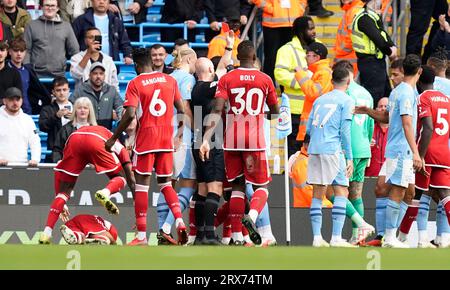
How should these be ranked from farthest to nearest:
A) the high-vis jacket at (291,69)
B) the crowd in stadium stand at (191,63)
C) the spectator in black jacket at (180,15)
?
the spectator in black jacket at (180,15) → the high-vis jacket at (291,69) → the crowd in stadium stand at (191,63)

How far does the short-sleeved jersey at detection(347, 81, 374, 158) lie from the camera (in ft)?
63.9

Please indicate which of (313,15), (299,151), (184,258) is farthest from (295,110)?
(184,258)

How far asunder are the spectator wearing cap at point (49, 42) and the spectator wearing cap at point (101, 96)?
141 centimetres

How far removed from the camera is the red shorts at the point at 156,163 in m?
17.8

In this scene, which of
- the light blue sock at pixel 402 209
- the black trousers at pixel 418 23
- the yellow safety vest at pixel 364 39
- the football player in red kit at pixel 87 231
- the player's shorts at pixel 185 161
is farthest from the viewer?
the black trousers at pixel 418 23

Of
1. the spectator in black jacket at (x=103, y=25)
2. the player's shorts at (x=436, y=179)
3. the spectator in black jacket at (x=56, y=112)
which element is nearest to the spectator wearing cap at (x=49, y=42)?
the spectator in black jacket at (x=103, y=25)

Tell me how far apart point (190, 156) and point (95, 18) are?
17.0 feet

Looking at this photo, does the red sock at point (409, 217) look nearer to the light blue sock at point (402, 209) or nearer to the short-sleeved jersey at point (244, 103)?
the light blue sock at point (402, 209)

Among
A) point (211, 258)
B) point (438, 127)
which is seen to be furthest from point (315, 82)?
point (211, 258)

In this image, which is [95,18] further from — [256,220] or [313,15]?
[256,220]

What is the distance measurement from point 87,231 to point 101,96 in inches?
166

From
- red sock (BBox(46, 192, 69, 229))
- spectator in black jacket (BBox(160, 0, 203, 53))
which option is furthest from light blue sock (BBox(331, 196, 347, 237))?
spectator in black jacket (BBox(160, 0, 203, 53))

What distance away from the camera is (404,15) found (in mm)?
24953

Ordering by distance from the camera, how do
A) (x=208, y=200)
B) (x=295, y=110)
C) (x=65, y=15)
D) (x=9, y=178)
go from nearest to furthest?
(x=208, y=200) < (x=9, y=178) < (x=295, y=110) < (x=65, y=15)
